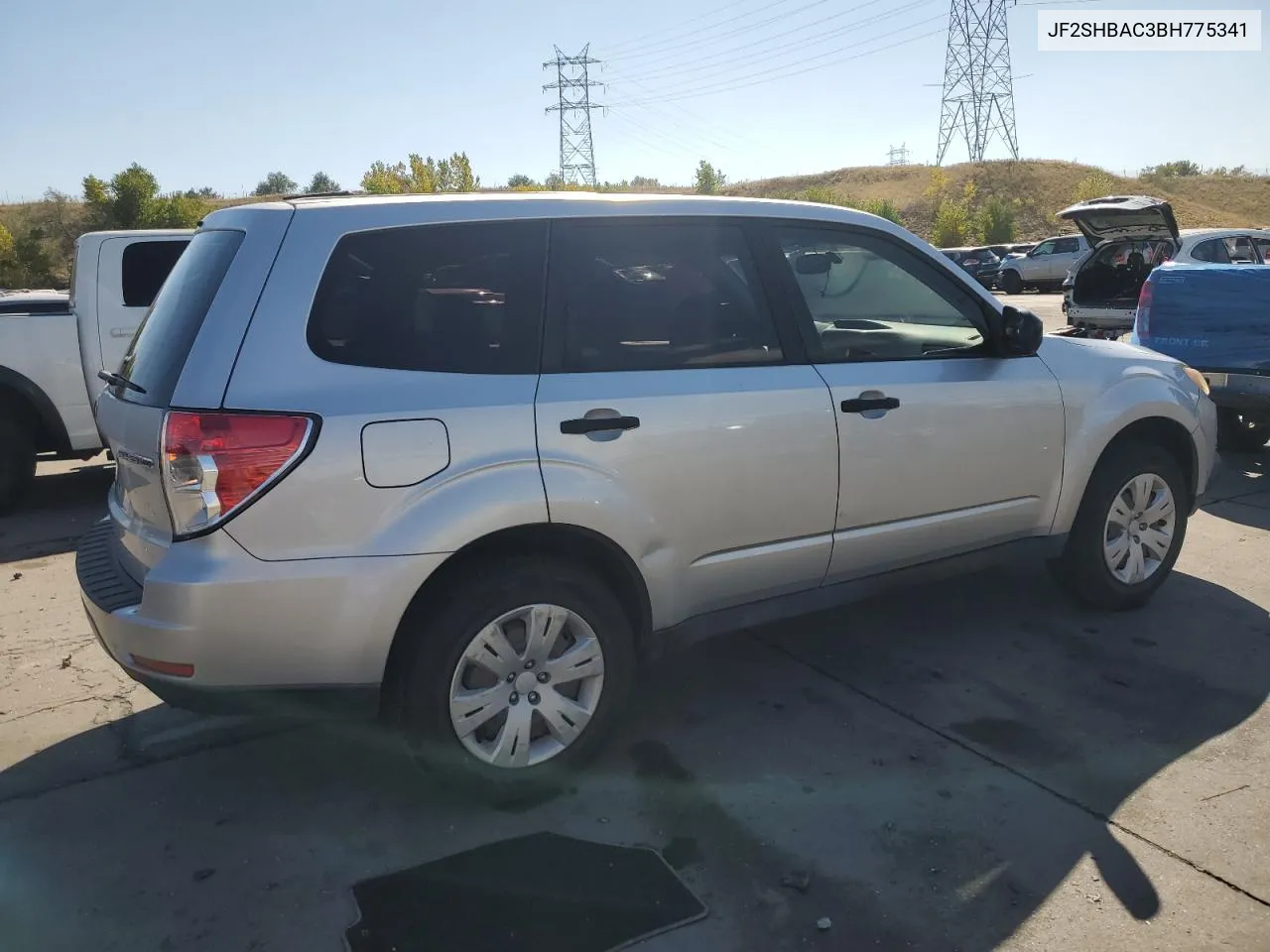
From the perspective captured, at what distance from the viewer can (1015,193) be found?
224 ft

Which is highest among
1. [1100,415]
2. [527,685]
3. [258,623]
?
[1100,415]

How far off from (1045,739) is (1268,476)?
5.22 metres

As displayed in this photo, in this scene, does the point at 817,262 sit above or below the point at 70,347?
above

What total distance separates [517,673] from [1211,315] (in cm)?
641

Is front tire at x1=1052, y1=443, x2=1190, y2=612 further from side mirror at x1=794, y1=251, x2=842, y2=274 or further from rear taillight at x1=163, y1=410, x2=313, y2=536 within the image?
rear taillight at x1=163, y1=410, x2=313, y2=536

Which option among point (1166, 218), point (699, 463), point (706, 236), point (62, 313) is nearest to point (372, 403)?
point (699, 463)

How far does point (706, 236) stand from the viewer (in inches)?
141

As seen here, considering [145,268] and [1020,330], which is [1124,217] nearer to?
[1020,330]

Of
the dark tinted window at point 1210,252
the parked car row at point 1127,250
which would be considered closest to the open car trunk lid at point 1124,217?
the parked car row at point 1127,250

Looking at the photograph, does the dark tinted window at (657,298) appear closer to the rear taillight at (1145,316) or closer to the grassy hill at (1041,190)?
the rear taillight at (1145,316)

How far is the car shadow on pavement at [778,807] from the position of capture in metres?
2.69

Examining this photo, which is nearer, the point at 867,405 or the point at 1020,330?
the point at 867,405

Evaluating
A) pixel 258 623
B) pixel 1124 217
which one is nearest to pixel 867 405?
pixel 258 623

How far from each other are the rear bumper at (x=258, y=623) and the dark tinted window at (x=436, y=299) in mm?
617
